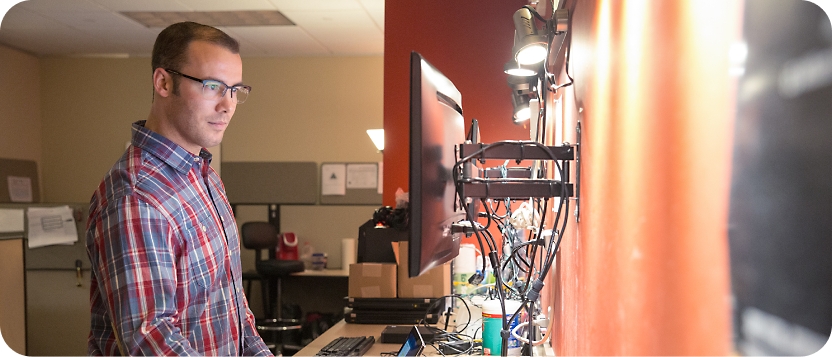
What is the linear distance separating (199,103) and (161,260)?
15.9 inches

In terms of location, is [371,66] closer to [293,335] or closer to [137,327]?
[293,335]

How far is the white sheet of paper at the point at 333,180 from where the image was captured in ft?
21.8

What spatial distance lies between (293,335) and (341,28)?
292 centimetres

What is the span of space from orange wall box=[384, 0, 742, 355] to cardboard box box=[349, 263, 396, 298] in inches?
52.9

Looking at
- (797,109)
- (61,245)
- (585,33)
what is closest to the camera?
(797,109)

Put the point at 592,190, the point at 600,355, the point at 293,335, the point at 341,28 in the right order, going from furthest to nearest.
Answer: the point at 293,335
the point at 341,28
the point at 592,190
the point at 600,355

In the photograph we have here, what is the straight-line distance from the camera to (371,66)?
6.73 meters

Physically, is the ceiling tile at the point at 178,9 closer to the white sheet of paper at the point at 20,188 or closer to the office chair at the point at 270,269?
the white sheet of paper at the point at 20,188

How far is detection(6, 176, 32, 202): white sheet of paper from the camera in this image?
6.45 m

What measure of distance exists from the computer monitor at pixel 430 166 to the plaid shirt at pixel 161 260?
0.52m

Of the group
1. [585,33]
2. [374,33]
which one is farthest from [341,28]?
[585,33]

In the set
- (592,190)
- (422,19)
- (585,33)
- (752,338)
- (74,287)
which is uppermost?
(422,19)

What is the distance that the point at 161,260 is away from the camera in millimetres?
1250

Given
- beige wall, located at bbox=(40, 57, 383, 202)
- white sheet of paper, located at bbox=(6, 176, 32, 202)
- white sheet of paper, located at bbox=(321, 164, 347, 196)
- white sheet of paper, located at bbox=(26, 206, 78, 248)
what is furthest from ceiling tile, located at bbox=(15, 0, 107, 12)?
white sheet of paper, located at bbox=(321, 164, 347, 196)
